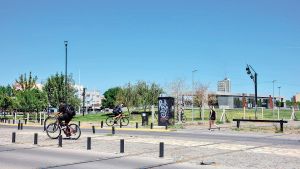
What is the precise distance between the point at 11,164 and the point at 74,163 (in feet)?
5.57

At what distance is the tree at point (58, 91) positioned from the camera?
56.1 meters

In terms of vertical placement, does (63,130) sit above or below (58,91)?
below

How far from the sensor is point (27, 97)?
47.2m

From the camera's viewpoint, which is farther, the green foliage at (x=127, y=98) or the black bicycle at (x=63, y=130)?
the green foliage at (x=127, y=98)

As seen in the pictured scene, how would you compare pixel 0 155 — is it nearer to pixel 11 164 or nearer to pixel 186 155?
pixel 11 164

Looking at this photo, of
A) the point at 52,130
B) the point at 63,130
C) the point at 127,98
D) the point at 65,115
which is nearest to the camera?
the point at 65,115

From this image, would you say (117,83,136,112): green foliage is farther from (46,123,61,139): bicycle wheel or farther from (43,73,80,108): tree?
(46,123,61,139): bicycle wheel

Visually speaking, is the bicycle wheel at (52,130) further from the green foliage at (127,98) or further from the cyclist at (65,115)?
the green foliage at (127,98)

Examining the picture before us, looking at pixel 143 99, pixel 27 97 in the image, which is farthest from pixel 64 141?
pixel 143 99

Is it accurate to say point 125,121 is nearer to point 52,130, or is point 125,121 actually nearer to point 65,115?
point 52,130

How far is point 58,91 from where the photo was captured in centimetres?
5744

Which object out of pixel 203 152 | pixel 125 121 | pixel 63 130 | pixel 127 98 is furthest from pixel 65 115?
pixel 127 98

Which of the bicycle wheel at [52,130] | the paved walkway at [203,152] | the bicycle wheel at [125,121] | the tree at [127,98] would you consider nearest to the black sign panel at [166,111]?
the bicycle wheel at [125,121]

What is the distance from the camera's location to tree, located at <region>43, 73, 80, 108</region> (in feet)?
184
